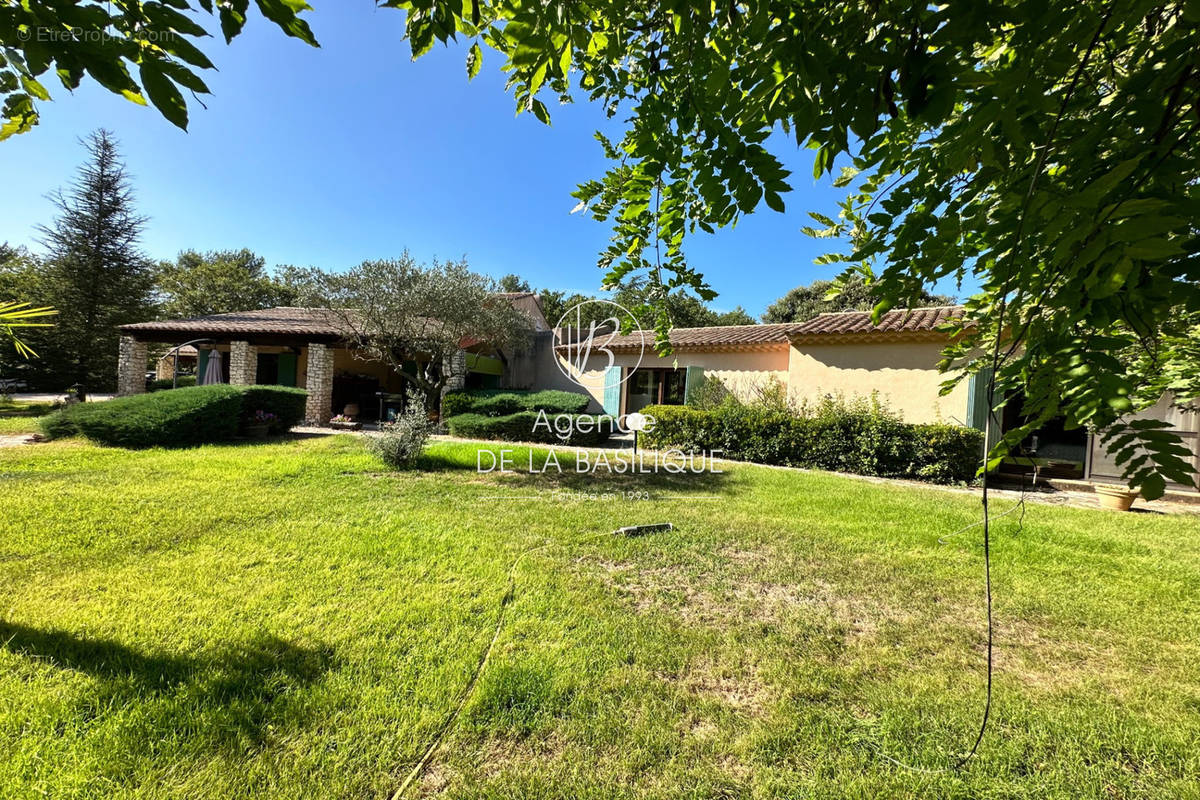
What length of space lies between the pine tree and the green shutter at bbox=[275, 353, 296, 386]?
11796 millimetres

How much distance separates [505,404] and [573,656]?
11.4 metres

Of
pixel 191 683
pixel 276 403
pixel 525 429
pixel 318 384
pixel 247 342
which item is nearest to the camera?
pixel 191 683

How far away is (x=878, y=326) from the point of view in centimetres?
920

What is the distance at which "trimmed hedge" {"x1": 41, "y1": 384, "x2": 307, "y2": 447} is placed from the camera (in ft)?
28.7

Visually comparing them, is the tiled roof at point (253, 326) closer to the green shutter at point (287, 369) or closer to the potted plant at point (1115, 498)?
the green shutter at point (287, 369)

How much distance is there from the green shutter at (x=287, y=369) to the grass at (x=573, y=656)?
1316 cm

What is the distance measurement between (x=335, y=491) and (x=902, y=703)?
23.2ft

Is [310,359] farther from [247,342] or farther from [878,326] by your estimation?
[878,326]

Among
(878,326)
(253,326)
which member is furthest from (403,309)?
(878,326)

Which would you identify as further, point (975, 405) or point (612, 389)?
point (612, 389)

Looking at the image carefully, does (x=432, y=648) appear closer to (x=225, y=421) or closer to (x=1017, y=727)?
(x=1017, y=727)

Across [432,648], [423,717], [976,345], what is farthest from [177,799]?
[976,345]

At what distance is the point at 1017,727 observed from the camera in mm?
2252

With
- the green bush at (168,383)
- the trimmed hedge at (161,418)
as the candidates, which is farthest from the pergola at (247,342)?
the green bush at (168,383)
